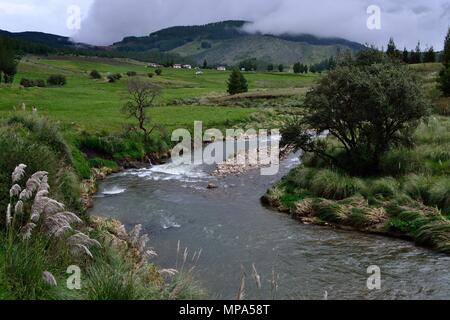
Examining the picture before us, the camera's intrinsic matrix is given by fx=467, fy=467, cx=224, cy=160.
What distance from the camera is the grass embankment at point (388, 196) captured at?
2167 centimetres

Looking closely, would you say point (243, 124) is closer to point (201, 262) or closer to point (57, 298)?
point (201, 262)

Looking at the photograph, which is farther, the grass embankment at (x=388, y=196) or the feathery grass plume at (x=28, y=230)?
the grass embankment at (x=388, y=196)

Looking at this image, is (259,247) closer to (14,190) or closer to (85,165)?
(14,190)

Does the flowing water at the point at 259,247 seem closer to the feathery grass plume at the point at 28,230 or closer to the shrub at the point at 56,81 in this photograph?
the feathery grass plume at the point at 28,230

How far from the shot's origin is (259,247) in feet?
66.6

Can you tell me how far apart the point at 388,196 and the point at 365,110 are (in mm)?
5513

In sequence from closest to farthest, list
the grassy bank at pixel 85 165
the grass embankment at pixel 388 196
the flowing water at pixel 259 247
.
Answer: the grassy bank at pixel 85 165 < the flowing water at pixel 259 247 < the grass embankment at pixel 388 196

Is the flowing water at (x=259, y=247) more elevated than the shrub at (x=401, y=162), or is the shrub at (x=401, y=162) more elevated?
the shrub at (x=401, y=162)

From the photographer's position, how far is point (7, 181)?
41.8 ft

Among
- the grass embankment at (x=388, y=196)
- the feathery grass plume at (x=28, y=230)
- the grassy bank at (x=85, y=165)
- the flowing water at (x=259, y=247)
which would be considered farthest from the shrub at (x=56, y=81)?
the feathery grass plume at (x=28, y=230)

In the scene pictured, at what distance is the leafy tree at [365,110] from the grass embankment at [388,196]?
1.10 meters

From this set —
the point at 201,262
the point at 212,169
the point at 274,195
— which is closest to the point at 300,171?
the point at 274,195

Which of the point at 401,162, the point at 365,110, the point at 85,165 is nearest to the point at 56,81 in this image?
the point at 85,165
